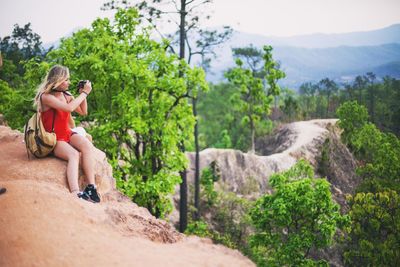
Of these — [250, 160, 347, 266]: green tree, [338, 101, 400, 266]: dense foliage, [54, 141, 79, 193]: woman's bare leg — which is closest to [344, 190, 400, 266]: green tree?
[338, 101, 400, 266]: dense foliage

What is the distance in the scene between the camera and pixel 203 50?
1908cm

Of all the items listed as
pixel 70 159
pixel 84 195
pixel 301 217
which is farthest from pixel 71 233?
pixel 301 217

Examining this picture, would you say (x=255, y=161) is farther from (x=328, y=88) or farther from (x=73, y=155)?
(x=328, y=88)

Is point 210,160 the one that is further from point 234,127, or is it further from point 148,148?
point 234,127

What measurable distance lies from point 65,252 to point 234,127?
1742 inches

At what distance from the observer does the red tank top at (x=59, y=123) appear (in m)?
5.73

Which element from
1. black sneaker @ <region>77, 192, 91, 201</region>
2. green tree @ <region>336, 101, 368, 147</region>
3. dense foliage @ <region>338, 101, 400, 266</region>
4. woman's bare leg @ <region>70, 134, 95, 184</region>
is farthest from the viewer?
green tree @ <region>336, 101, 368, 147</region>

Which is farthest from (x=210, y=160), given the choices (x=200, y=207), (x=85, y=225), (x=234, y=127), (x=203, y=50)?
(x=85, y=225)

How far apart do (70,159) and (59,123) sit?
62 centimetres

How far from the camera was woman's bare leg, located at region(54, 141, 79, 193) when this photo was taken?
18.0ft

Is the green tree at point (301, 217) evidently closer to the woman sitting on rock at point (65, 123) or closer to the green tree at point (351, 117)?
the woman sitting on rock at point (65, 123)

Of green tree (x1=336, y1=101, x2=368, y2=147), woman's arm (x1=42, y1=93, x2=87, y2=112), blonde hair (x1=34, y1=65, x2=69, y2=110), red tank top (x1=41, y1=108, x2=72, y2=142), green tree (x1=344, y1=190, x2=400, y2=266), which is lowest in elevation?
green tree (x1=344, y1=190, x2=400, y2=266)

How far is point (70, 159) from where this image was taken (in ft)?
18.7

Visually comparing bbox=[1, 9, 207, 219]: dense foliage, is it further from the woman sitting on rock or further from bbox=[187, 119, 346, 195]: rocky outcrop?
bbox=[187, 119, 346, 195]: rocky outcrop
